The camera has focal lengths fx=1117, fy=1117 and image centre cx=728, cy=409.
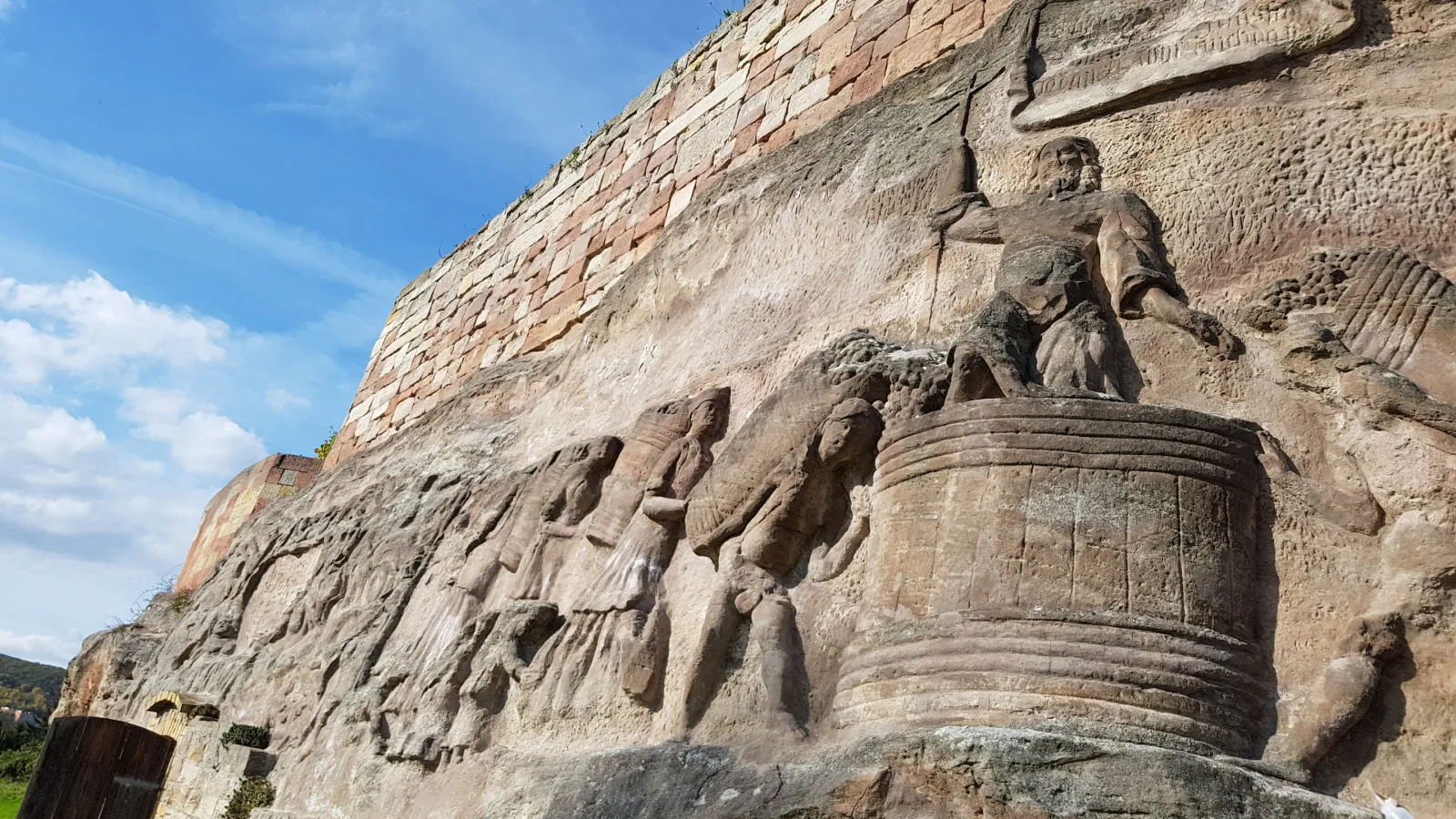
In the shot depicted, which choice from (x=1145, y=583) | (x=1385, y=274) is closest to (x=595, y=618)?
(x=1145, y=583)

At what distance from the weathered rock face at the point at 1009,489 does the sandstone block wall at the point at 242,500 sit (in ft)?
15.6

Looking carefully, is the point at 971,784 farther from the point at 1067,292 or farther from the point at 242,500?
the point at 242,500

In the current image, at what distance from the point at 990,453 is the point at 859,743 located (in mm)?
768

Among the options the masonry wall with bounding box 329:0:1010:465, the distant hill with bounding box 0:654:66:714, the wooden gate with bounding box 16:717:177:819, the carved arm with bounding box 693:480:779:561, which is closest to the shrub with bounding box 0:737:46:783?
the masonry wall with bounding box 329:0:1010:465

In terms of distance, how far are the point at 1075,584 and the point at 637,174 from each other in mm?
5425

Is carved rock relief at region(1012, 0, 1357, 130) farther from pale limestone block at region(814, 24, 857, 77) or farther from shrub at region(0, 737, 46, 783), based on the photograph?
shrub at region(0, 737, 46, 783)

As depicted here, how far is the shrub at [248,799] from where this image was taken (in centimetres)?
514

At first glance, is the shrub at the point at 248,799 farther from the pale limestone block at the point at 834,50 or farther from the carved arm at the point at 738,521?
the pale limestone block at the point at 834,50

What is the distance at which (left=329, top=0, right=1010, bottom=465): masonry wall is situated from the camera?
5840 millimetres

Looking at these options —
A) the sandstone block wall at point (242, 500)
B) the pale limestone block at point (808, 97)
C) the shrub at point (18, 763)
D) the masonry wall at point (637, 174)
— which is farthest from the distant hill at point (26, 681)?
the pale limestone block at point (808, 97)

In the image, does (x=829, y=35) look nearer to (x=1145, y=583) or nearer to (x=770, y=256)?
(x=770, y=256)

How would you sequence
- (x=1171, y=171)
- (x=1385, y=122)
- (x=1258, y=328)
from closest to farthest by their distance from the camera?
(x=1258, y=328) → (x=1385, y=122) → (x=1171, y=171)

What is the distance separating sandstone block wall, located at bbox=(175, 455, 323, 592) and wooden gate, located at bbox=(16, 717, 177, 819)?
7.05m

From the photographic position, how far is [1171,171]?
3584 millimetres
